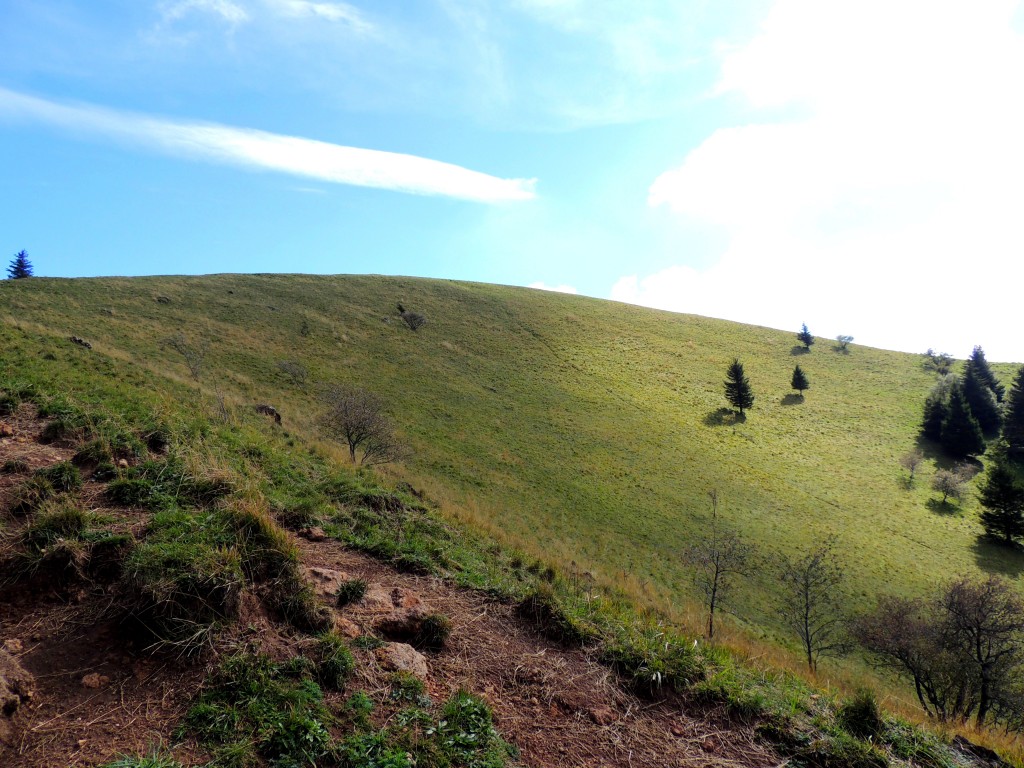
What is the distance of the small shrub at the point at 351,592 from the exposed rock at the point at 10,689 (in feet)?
7.23

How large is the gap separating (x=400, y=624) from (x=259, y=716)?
1.57m

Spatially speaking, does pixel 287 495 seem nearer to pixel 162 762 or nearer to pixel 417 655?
pixel 417 655

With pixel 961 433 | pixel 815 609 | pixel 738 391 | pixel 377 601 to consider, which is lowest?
pixel 815 609

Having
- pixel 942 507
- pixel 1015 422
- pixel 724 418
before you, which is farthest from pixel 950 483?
pixel 1015 422

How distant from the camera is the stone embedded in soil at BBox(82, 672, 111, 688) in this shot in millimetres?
3334

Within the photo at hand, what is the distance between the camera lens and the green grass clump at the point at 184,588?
3723 millimetres

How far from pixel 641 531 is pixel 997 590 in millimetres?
14498

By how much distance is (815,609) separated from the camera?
2350cm

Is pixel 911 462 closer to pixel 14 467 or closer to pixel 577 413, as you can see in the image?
pixel 577 413

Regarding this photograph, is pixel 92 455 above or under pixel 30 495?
above

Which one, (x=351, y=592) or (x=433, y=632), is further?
(x=351, y=592)

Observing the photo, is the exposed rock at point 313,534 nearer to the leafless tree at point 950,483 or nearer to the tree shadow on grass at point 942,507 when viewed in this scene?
the tree shadow on grass at point 942,507

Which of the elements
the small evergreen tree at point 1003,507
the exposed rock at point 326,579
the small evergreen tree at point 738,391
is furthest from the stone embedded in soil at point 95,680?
the small evergreen tree at point 738,391

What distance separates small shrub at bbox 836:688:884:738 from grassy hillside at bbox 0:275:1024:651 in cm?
896
